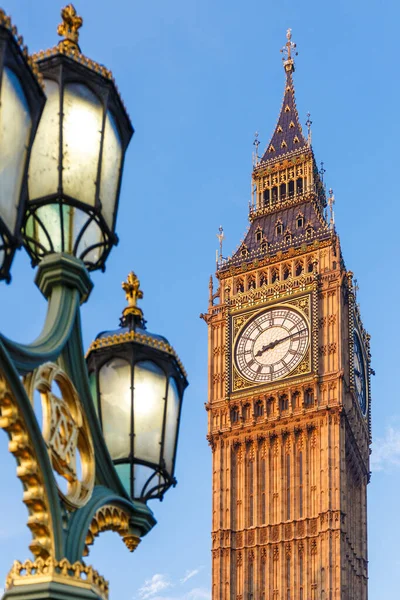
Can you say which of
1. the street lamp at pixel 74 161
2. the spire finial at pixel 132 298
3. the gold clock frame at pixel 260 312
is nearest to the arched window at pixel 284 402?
the gold clock frame at pixel 260 312

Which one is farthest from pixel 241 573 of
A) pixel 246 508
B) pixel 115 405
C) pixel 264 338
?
pixel 115 405

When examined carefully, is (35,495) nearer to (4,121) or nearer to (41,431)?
(41,431)

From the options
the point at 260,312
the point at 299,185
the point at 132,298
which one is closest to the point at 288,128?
the point at 299,185

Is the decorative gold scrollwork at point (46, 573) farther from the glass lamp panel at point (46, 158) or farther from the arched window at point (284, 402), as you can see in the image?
the arched window at point (284, 402)

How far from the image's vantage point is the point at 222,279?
65750 millimetres

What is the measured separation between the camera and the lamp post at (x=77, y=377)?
6199mm

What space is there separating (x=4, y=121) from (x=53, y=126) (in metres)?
1.32

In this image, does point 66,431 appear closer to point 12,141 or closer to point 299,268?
point 12,141

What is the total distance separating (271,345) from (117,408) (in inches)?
2104

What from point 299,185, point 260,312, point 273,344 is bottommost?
point 273,344

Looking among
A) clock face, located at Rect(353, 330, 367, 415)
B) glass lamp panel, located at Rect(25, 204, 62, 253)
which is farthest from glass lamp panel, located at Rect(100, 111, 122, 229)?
clock face, located at Rect(353, 330, 367, 415)

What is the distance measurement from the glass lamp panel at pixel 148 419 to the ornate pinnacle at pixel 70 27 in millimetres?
2078

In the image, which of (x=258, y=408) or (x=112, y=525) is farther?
(x=258, y=408)

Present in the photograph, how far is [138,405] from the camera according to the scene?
7660 millimetres
